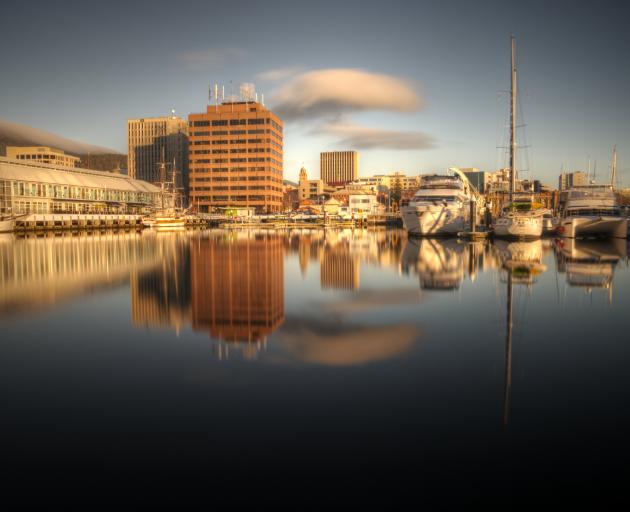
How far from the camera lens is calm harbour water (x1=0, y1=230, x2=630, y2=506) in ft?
21.0

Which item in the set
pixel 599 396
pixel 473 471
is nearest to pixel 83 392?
pixel 473 471

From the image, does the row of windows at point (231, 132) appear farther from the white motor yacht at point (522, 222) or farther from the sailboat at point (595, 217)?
the white motor yacht at point (522, 222)

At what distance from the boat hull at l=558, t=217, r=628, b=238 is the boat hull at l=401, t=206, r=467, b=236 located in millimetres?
13031

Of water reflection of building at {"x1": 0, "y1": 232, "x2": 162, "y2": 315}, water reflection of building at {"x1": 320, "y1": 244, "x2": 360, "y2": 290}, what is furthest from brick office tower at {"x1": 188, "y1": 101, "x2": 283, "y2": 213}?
water reflection of building at {"x1": 320, "y1": 244, "x2": 360, "y2": 290}

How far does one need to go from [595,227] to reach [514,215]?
10633 mm

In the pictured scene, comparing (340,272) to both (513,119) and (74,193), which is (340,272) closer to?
(513,119)

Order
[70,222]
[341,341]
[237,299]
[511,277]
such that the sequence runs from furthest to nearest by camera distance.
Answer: [70,222] → [511,277] → [237,299] → [341,341]

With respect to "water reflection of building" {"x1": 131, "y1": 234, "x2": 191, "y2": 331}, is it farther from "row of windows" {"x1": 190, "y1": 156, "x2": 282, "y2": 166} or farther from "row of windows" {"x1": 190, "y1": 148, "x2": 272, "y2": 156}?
"row of windows" {"x1": 190, "y1": 148, "x2": 272, "y2": 156}

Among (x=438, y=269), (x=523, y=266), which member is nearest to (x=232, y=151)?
(x=438, y=269)

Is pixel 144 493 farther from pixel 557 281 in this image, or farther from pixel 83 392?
pixel 557 281

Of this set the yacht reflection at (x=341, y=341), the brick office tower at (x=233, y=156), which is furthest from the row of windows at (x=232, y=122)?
the yacht reflection at (x=341, y=341)

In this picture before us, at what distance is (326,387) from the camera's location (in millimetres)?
9211

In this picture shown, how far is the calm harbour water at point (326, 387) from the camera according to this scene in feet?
21.0

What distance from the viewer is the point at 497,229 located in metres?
58.2
